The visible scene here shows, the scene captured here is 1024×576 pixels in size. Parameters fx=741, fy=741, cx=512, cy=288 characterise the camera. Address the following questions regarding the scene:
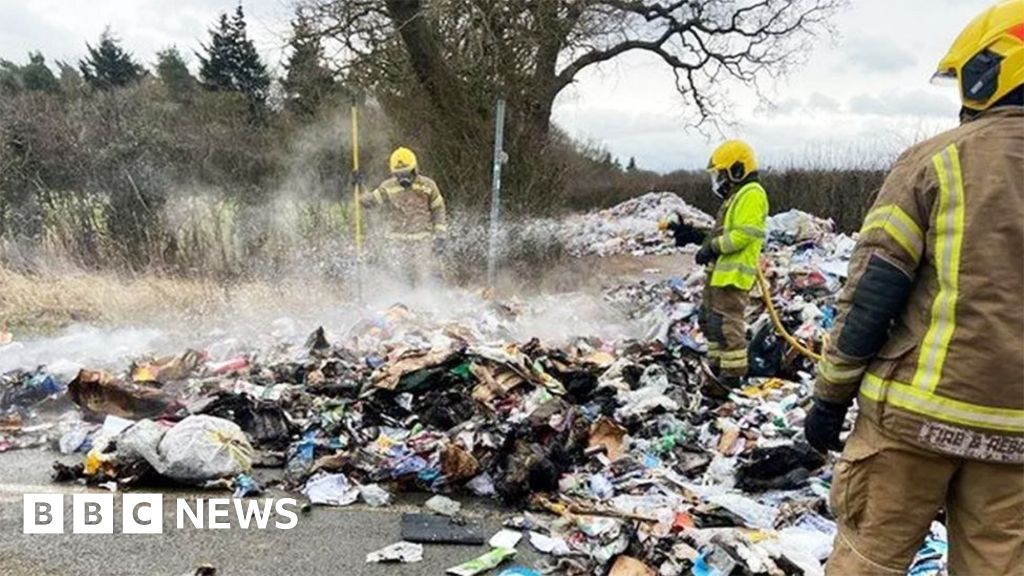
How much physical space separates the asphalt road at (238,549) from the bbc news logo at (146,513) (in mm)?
35

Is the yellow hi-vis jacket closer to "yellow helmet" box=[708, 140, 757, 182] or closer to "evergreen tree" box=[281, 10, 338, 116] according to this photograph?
"yellow helmet" box=[708, 140, 757, 182]

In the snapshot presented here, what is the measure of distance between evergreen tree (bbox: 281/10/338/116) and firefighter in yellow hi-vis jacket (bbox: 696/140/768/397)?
8628 millimetres

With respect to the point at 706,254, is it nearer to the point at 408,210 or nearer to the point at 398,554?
the point at 398,554

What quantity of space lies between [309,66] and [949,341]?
12522 mm

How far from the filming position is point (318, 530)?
11.6ft

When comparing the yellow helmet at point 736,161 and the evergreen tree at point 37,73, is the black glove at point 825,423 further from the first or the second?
the evergreen tree at point 37,73

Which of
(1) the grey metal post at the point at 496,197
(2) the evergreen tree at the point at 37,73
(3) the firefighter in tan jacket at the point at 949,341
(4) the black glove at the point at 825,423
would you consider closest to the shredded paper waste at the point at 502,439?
(4) the black glove at the point at 825,423

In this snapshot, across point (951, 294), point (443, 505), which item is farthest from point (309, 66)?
point (951, 294)

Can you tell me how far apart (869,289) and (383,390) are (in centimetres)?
361

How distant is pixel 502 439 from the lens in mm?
4176

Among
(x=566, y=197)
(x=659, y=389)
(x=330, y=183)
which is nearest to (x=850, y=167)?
(x=566, y=197)

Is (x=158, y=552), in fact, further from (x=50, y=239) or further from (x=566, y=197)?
(x=566, y=197)

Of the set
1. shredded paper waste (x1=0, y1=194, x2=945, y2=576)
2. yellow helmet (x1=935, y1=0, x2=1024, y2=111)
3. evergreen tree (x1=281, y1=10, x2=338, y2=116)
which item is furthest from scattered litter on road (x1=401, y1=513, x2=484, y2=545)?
evergreen tree (x1=281, y1=10, x2=338, y2=116)

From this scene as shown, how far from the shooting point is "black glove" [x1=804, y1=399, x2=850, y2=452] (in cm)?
218
